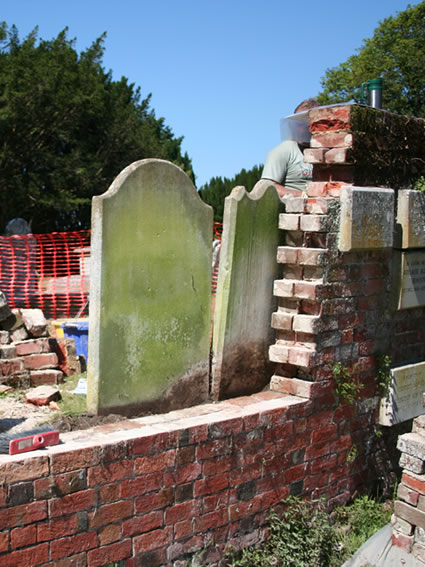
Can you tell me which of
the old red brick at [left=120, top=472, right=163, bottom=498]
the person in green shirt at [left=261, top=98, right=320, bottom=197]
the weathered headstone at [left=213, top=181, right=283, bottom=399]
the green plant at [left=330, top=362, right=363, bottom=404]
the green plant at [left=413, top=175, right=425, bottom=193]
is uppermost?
the person in green shirt at [left=261, top=98, right=320, bottom=197]

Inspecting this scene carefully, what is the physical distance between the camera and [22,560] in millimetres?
2795

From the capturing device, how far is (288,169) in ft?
16.7

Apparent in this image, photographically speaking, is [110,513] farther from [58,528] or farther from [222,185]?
[222,185]

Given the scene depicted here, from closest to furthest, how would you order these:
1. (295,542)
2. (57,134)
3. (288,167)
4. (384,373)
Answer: (295,542) < (384,373) < (288,167) < (57,134)

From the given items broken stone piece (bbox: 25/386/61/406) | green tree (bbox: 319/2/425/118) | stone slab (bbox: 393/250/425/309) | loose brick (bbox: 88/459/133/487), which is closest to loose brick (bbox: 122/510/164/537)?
loose brick (bbox: 88/459/133/487)

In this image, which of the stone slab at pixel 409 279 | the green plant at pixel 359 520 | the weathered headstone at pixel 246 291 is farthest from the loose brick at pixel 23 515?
the stone slab at pixel 409 279

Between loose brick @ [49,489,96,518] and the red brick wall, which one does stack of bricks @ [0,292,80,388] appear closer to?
the red brick wall

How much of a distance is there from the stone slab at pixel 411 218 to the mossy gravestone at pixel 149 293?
62.1 inches

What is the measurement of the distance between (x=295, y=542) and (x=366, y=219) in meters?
2.06

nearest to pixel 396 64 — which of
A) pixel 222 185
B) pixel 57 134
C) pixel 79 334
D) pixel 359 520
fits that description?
pixel 222 185

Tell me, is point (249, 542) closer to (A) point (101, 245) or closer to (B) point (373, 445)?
(B) point (373, 445)

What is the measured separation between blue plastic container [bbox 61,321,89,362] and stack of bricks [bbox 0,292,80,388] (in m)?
0.41

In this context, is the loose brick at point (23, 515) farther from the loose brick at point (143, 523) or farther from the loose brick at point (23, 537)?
the loose brick at point (143, 523)

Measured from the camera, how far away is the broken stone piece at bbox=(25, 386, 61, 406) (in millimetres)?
4863
